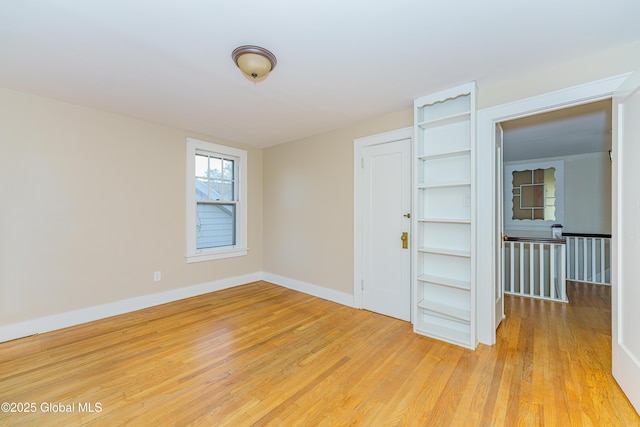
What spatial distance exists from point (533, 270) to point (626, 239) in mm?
2604

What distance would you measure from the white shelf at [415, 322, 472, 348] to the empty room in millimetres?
22

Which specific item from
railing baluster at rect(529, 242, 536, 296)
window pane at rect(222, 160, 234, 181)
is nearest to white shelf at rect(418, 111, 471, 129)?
railing baluster at rect(529, 242, 536, 296)

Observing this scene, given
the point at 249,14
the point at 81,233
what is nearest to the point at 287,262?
the point at 81,233

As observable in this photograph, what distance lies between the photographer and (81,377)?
2.02 meters

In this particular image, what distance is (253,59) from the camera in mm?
1947

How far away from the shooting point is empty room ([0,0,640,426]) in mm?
1692

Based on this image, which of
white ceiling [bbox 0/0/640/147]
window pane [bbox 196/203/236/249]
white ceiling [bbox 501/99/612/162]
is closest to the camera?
white ceiling [bbox 0/0/640/147]

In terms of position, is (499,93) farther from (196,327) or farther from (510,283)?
(196,327)

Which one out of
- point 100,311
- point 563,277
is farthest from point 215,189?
point 563,277

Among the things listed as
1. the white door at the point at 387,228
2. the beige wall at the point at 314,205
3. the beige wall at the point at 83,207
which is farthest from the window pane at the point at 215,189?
the white door at the point at 387,228

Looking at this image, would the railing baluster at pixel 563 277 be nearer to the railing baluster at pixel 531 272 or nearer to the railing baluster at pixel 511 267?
the railing baluster at pixel 531 272

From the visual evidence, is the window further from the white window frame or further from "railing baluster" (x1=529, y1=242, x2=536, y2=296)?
the white window frame

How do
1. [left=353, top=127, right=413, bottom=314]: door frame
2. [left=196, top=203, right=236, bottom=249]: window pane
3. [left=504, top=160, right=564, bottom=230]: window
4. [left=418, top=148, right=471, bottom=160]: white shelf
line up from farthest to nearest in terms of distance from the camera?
[left=504, top=160, right=564, bottom=230]: window → [left=196, top=203, right=236, bottom=249]: window pane → [left=353, top=127, right=413, bottom=314]: door frame → [left=418, top=148, right=471, bottom=160]: white shelf

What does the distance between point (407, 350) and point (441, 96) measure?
241cm
